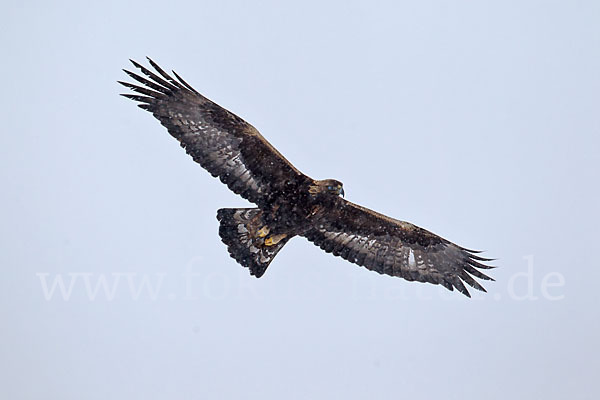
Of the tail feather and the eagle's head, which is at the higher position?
the eagle's head

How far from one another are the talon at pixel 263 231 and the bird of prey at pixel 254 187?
1 cm

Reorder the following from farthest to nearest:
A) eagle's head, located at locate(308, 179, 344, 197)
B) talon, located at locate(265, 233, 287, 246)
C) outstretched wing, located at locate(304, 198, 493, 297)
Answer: outstretched wing, located at locate(304, 198, 493, 297) → talon, located at locate(265, 233, 287, 246) → eagle's head, located at locate(308, 179, 344, 197)

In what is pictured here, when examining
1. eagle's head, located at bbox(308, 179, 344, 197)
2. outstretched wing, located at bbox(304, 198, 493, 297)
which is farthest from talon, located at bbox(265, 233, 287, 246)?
eagle's head, located at bbox(308, 179, 344, 197)

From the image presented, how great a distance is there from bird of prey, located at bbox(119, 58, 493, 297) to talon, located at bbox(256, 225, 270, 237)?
0.04 feet

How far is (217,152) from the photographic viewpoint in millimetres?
10789

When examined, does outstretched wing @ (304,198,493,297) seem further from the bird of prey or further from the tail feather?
the tail feather

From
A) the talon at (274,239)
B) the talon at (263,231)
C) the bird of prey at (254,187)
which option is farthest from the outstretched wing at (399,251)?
the talon at (263,231)

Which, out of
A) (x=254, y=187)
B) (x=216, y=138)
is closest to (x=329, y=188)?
(x=254, y=187)

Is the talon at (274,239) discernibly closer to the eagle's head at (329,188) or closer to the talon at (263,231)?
the talon at (263,231)

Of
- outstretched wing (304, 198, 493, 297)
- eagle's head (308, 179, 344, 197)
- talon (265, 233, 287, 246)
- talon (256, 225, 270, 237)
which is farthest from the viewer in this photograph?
outstretched wing (304, 198, 493, 297)

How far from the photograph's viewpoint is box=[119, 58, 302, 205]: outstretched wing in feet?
34.7

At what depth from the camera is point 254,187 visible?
10.8m

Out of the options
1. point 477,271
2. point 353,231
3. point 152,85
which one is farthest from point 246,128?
point 477,271

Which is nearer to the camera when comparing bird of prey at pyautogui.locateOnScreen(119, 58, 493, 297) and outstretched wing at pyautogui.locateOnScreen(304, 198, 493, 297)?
bird of prey at pyautogui.locateOnScreen(119, 58, 493, 297)
